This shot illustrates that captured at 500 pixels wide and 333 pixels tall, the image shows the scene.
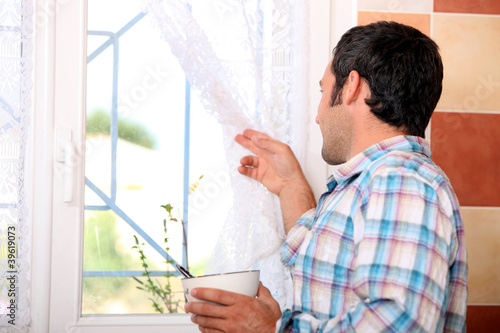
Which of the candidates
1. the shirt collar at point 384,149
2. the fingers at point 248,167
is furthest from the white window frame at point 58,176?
the shirt collar at point 384,149

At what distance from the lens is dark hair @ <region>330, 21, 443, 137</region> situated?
36.1 inches

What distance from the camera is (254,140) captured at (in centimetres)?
125

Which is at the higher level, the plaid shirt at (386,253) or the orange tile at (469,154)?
the orange tile at (469,154)

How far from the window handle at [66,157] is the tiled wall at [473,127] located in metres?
1.00

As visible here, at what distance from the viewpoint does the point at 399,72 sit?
36.0 inches

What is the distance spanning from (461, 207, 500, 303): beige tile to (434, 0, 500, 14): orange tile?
0.57 metres

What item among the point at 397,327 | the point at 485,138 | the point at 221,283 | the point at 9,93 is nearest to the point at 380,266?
the point at 397,327

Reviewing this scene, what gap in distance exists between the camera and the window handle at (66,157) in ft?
4.10

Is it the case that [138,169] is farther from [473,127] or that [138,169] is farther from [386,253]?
[473,127]

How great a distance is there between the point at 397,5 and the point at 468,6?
0.22 metres

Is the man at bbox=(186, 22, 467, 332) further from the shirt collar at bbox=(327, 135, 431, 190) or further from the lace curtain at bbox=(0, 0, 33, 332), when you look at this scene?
the lace curtain at bbox=(0, 0, 33, 332)

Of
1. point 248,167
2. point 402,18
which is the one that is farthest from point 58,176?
point 402,18

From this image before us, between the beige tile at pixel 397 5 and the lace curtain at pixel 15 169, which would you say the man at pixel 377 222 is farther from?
the lace curtain at pixel 15 169

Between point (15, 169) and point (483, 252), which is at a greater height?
point (15, 169)
